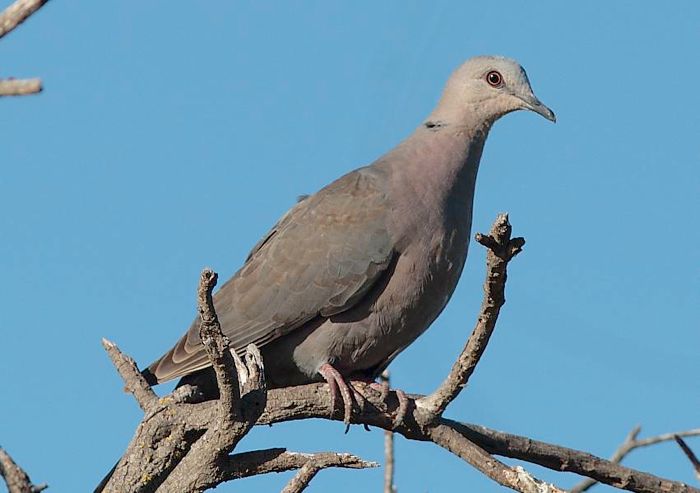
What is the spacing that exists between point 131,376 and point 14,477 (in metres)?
1.15

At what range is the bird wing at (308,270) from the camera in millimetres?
5367

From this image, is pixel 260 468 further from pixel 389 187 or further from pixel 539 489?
pixel 389 187

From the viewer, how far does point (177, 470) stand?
13.4 ft

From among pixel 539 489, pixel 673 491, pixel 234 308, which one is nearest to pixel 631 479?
pixel 673 491

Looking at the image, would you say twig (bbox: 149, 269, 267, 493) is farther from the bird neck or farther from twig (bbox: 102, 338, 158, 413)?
the bird neck

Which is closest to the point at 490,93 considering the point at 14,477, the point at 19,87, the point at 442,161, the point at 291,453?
the point at 442,161

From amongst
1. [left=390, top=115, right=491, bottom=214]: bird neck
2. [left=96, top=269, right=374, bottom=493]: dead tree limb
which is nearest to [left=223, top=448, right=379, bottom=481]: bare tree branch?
[left=96, top=269, right=374, bottom=493]: dead tree limb

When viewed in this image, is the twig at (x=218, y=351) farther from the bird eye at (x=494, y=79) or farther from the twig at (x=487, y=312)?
the bird eye at (x=494, y=79)

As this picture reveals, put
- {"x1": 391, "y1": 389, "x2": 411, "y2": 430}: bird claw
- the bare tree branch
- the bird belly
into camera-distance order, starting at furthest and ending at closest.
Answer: the bird belly, {"x1": 391, "y1": 389, "x2": 411, "y2": 430}: bird claw, the bare tree branch

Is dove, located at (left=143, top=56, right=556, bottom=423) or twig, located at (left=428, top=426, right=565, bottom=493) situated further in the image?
dove, located at (left=143, top=56, right=556, bottom=423)

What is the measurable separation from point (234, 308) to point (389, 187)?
1.00 metres

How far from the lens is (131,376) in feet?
15.0

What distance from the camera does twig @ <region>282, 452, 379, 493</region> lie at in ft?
12.8

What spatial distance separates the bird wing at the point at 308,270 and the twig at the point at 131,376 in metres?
0.74
